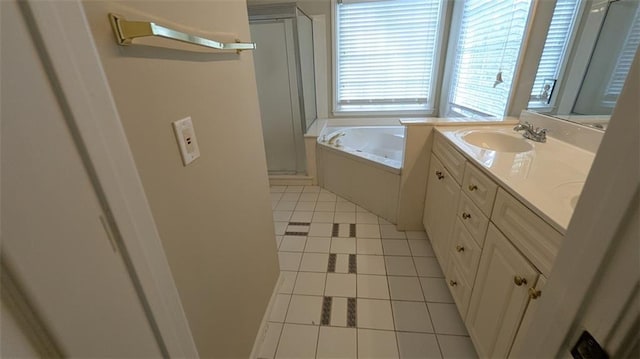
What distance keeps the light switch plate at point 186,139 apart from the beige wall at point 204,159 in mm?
18

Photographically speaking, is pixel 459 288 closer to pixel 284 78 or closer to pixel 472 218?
pixel 472 218

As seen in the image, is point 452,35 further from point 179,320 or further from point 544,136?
point 179,320

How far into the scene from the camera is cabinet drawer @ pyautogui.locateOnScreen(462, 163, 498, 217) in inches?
43.2

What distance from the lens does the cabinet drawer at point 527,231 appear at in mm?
779

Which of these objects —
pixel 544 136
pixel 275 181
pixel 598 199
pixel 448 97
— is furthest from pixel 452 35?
pixel 598 199

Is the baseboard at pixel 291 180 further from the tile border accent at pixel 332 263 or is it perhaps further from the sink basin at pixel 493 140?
the sink basin at pixel 493 140

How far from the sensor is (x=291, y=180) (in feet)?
10.2

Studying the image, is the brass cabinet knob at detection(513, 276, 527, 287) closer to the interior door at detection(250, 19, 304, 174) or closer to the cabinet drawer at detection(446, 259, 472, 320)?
the cabinet drawer at detection(446, 259, 472, 320)

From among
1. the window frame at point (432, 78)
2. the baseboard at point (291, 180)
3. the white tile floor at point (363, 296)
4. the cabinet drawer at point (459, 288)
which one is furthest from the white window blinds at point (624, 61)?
the baseboard at point (291, 180)

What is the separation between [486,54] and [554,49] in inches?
25.4

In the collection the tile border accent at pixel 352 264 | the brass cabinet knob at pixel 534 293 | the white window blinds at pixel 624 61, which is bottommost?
the tile border accent at pixel 352 264

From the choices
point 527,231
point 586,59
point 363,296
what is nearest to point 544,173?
point 527,231

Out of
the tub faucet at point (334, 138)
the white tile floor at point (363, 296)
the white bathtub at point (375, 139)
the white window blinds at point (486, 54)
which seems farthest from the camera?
the white bathtub at point (375, 139)

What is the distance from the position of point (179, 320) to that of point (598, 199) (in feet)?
2.66
